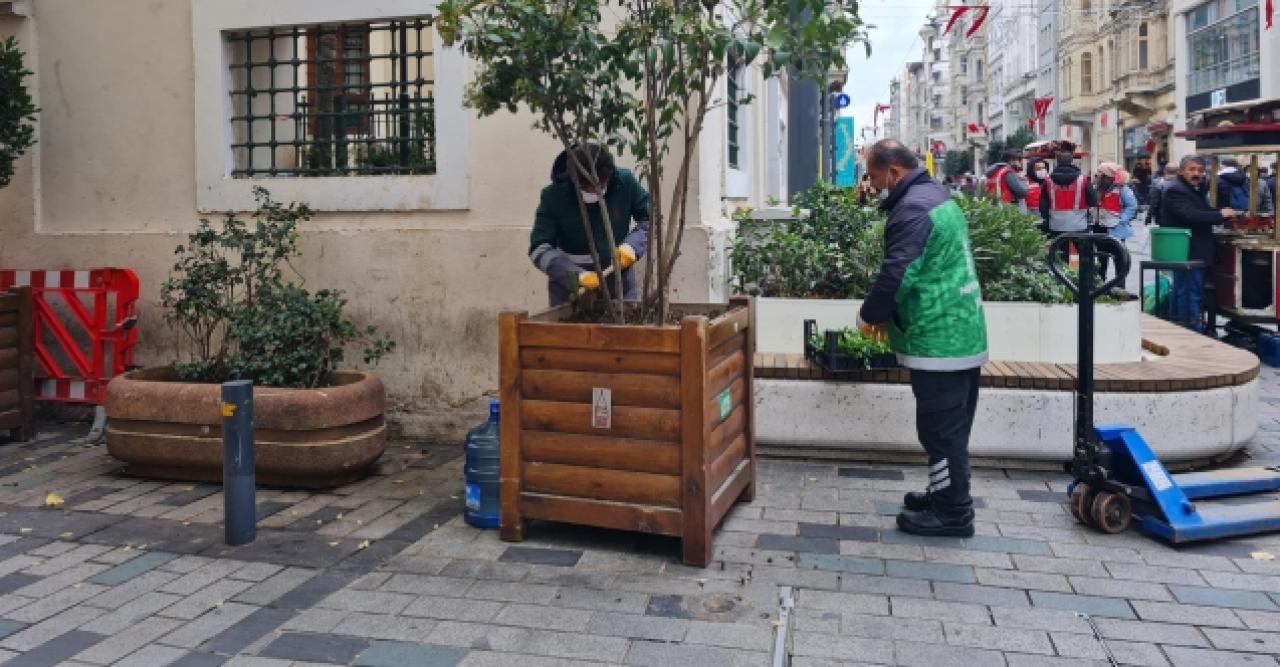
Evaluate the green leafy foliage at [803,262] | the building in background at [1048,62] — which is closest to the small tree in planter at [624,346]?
the green leafy foliage at [803,262]

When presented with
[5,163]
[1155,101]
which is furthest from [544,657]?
[1155,101]

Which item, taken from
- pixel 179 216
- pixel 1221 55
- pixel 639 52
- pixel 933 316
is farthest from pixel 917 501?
pixel 1221 55

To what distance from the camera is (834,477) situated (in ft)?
19.5

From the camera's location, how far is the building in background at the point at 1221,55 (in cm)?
2945

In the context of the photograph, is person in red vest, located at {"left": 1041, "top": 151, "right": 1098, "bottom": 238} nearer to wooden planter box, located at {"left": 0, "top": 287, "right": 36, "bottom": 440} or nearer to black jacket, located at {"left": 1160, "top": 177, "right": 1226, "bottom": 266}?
black jacket, located at {"left": 1160, "top": 177, "right": 1226, "bottom": 266}

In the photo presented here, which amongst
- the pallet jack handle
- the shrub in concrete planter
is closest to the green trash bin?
the pallet jack handle

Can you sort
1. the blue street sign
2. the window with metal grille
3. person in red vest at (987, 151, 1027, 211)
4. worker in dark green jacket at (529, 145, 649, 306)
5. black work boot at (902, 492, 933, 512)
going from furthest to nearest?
the blue street sign → person in red vest at (987, 151, 1027, 211) → the window with metal grille → worker in dark green jacket at (529, 145, 649, 306) → black work boot at (902, 492, 933, 512)

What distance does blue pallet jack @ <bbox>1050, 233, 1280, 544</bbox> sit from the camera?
15.5 ft

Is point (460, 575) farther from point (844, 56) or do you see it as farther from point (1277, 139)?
point (1277, 139)

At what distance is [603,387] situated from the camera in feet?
15.2

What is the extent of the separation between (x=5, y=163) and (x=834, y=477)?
583 cm

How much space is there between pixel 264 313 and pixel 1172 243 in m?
8.28

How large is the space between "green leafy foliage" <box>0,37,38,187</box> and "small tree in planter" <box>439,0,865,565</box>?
407 centimetres

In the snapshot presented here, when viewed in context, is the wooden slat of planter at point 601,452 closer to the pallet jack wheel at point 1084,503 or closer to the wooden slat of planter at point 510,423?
the wooden slat of planter at point 510,423
